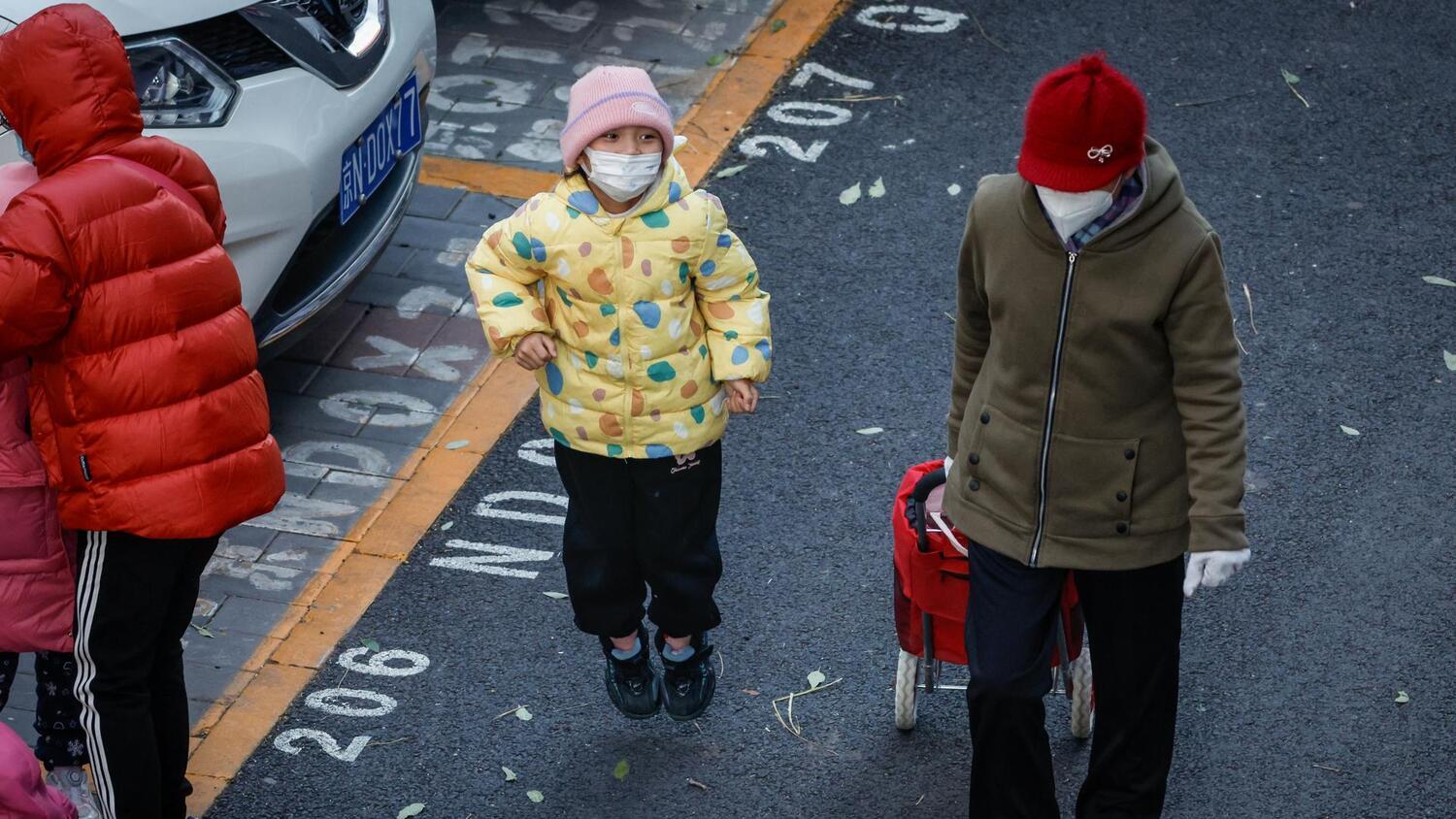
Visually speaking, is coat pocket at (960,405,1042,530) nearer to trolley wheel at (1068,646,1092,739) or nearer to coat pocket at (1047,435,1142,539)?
coat pocket at (1047,435,1142,539)

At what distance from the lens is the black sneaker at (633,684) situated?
15.0ft

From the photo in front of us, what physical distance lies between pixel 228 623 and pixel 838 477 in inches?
72.0

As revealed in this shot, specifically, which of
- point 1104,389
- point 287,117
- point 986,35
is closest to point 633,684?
point 1104,389

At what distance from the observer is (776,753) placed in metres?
4.49

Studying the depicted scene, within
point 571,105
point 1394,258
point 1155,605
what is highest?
point 571,105

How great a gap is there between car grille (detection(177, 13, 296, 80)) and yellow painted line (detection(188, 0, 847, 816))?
1261 mm

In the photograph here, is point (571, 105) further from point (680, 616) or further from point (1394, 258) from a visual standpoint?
point (1394, 258)

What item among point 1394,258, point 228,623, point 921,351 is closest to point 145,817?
point 228,623

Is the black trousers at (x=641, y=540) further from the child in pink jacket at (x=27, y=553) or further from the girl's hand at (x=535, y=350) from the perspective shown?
the child in pink jacket at (x=27, y=553)

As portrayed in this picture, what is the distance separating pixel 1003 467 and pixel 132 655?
6.06 feet

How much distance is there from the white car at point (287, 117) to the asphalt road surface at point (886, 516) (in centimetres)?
84

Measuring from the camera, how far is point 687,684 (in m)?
4.59

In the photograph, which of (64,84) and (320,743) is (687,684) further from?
(64,84)

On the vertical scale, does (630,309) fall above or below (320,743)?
above
